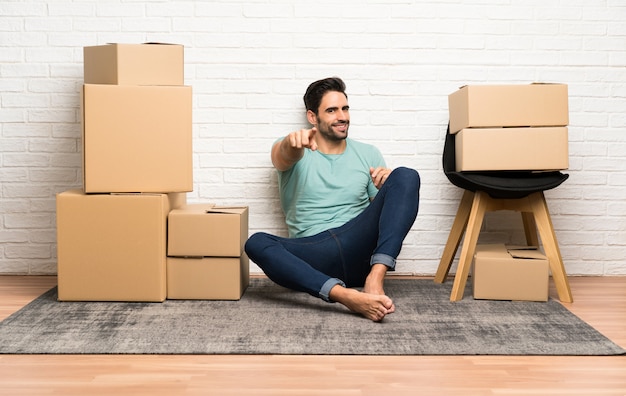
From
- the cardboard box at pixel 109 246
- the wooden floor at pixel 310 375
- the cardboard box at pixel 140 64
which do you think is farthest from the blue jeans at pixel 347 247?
the cardboard box at pixel 140 64

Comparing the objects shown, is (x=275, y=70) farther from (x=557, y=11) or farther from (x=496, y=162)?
(x=557, y=11)

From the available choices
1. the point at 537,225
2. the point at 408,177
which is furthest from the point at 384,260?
the point at 537,225

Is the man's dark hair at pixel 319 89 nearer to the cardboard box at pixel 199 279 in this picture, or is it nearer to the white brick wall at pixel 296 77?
the white brick wall at pixel 296 77

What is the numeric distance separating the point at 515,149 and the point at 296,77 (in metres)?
1.04

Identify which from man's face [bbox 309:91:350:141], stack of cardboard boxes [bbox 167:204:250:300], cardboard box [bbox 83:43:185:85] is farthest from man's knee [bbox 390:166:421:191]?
cardboard box [bbox 83:43:185:85]

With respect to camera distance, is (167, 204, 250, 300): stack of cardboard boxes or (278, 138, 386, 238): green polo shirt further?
(278, 138, 386, 238): green polo shirt

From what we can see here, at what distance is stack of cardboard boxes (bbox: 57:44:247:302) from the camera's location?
8.47 ft

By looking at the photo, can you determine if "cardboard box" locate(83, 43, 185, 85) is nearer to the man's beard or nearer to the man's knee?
the man's beard

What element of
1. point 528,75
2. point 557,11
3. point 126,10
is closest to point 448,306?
point 528,75

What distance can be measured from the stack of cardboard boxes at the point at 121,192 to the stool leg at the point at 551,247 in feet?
4.56

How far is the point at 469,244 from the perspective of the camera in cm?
272

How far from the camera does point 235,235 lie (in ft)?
8.70

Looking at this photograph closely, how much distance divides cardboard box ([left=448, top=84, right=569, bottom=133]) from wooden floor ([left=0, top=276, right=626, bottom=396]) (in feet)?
3.26

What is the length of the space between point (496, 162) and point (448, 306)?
0.56 m
